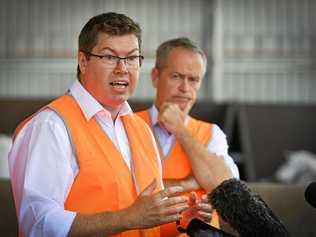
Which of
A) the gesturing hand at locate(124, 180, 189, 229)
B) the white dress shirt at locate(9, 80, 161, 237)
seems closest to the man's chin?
the white dress shirt at locate(9, 80, 161, 237)

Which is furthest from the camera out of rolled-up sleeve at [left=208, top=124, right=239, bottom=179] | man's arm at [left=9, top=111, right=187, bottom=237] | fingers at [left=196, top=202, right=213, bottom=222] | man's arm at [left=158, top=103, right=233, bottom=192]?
rolled-up sleeve at [left=208, top=124, right=239, bottom=179]

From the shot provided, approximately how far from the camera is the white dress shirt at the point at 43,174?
1972 mm

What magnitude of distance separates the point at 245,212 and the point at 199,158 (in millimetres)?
923

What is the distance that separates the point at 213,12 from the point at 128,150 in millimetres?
5457

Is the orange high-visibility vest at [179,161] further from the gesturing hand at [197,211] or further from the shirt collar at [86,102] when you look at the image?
the shirt collar at [86,102]

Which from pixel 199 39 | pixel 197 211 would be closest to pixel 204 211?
pixel 197 211

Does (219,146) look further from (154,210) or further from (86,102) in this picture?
(154,210)

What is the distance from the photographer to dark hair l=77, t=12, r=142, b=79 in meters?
2.14

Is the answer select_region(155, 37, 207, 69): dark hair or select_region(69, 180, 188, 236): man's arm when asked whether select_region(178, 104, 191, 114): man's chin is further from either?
select_region(69, 180, 188, 236): man's arm

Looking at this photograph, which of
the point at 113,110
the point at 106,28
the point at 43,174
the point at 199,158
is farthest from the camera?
the point at 199,158

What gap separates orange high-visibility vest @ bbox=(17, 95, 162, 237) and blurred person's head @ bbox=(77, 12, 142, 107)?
10 cm

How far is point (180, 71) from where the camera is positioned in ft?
9.63

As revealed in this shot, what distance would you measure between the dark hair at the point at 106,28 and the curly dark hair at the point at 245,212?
0.53 metres

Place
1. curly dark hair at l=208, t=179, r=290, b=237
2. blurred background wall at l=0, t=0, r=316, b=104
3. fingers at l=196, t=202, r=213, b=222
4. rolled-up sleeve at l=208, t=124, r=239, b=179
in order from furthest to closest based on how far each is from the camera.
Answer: blurred background wall at l=0, t=0, r=316, b=104 < rolled-up sleeve at l=208, t=124, r=239, b=179 < fingers at l=196, t=202, r=213, b=222 < curly dark hair at l=208, t=179, r=290, b=237
